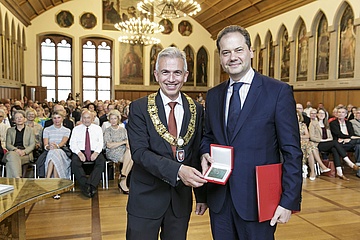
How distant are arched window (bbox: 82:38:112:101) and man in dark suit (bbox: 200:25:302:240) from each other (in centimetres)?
2026

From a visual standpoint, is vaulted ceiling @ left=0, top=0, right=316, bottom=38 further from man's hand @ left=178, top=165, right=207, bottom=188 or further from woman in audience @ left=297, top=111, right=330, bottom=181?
man's hand @ left=178, top=165, right=207, bottom=188

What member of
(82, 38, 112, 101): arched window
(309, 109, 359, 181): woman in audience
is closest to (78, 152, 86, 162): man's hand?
(309, 109, 359, 181): woman in audience

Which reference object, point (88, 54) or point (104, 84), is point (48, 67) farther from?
point (104, 84)

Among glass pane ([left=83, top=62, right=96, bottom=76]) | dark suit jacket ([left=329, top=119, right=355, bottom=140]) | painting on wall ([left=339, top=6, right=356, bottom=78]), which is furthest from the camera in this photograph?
glass pane ([left=83, top=62, right=96, bottom=76])

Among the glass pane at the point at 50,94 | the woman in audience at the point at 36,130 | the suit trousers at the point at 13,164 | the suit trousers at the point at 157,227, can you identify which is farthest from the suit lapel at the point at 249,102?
the glass pane at the point at 50,94

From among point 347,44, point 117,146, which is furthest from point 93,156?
point 347,44

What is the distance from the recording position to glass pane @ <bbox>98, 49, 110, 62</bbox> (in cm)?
2125

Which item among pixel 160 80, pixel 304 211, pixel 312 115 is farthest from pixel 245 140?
pixel 312 115

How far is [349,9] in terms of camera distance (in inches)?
494

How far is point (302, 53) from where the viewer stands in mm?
14961

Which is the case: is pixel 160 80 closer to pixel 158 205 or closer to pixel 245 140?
pixel 245 140

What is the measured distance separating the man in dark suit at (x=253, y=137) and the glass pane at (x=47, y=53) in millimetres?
20441

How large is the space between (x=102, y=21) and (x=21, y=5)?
5250 mm

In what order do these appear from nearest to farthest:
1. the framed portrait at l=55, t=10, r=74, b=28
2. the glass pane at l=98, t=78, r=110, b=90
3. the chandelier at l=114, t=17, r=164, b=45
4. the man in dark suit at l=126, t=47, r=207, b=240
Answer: the man in dark suit at l=126, t=47, r=207, b=240 → the chandelier at l=114, t=17, r=164, b=45 → the framed portrait at l=55, t=10, r=74, b=28 → the glass pane at l=98, t=78, r=110, b=90
